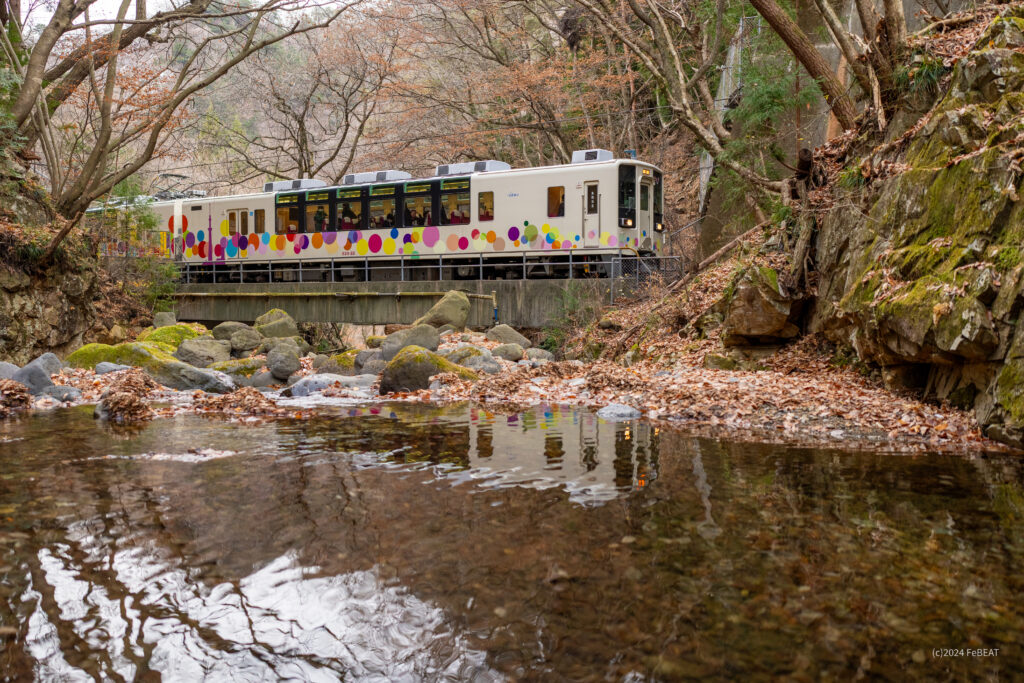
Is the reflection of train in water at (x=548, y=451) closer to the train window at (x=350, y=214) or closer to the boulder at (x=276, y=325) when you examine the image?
the boulder at (x=276, y=325)

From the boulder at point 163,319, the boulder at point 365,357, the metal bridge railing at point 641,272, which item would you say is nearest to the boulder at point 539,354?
the metal bridge railing at point 641,272

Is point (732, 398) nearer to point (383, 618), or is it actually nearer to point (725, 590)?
point (725, 590)

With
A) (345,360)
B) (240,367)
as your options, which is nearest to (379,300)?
(345,360)

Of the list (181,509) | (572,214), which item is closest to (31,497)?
(181,509)

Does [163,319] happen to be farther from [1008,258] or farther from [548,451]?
[1008,258]

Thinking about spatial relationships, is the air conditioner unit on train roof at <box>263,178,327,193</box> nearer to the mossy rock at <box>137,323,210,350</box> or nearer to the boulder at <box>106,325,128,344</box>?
the mossy rock at <box>137,323,210,350</box>

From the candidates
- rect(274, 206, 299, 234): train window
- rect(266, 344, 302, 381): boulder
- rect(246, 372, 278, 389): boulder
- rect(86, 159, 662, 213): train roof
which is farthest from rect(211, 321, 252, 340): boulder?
rect(86, 159, 662, 213): train roof

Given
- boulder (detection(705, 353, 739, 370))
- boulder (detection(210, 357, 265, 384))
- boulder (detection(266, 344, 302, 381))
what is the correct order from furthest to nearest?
1. boulder (detection(266, 344, 302, 381))
2. boulder (detection(210, 357, 265, 384))
3. boulder (detection(705, 353, 739, 370))

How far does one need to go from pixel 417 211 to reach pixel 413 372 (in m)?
10.3

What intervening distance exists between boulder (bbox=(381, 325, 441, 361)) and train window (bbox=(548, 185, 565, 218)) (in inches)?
195

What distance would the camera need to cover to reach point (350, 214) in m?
24.3

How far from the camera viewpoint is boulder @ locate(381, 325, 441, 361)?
17.4 m

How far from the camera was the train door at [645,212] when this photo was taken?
20.7m

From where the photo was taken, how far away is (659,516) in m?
5.21
